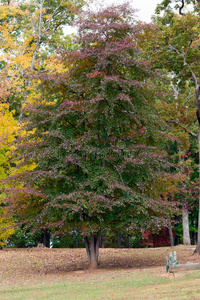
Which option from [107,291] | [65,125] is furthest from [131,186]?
[107,291]

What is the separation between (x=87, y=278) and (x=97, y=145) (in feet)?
15.9

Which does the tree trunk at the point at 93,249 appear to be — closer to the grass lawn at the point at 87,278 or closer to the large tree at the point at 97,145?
→ the large tree at the point at 97,145

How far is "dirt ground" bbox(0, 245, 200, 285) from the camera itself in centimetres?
1344

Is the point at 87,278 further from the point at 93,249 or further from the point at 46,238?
the point at 46,238

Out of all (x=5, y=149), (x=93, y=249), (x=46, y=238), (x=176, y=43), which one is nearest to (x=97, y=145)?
(x=93, y=249)

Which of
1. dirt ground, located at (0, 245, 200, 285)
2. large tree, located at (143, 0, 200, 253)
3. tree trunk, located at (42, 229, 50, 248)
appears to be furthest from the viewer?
tree trunk, located at (42, 229, 50, 248)

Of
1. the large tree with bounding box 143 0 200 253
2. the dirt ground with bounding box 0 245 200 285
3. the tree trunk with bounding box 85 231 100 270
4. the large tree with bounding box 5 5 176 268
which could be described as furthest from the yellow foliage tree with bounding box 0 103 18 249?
the large tree with bounding box 143 0 200 253

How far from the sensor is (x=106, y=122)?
13.0 meters

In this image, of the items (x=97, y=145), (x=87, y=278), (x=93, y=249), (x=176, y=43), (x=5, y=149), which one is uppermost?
(x=176, y=43)

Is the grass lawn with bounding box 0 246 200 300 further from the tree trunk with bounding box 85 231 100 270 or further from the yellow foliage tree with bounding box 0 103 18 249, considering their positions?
the yellow foliage tree with bounding box 0 103 18 249

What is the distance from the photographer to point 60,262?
16.4 meters

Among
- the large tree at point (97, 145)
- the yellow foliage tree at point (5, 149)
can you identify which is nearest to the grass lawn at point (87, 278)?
the yellow foliage tree at point (5, 149)

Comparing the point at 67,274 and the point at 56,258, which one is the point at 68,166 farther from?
the point at 56,258

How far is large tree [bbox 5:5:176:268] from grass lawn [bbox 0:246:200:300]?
156cm
